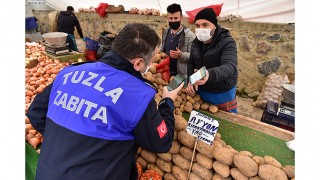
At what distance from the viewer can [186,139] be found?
1.78 m

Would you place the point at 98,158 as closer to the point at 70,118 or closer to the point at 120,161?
the point at 120,161

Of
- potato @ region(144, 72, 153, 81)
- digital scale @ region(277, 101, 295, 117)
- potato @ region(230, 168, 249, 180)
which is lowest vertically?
potato @ region(230, 168, 249, 180)

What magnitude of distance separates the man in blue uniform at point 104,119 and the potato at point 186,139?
320 mm

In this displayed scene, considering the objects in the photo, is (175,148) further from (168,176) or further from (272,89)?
(272,89)

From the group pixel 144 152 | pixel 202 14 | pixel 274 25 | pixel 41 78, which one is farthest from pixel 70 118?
pixel 274 25

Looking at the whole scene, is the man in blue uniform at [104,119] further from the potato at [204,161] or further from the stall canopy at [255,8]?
the stall canopy at [255,8]

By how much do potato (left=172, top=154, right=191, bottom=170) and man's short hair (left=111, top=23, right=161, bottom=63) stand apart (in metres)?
0.81

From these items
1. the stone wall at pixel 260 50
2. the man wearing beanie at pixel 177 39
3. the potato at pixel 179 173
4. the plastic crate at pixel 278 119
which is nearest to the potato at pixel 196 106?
the potato at pixel 179 173

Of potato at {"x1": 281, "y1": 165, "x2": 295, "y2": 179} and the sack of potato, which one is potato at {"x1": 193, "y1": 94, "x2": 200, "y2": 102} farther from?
the sack of potato

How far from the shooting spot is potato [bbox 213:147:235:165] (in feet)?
5.19

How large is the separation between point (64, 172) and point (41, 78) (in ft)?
8.94

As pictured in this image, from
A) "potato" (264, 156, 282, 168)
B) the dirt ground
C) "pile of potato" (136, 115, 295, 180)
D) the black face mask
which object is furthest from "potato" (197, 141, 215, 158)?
the dirt ground

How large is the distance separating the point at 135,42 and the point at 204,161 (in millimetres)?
949

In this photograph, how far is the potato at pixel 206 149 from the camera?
1.67m
